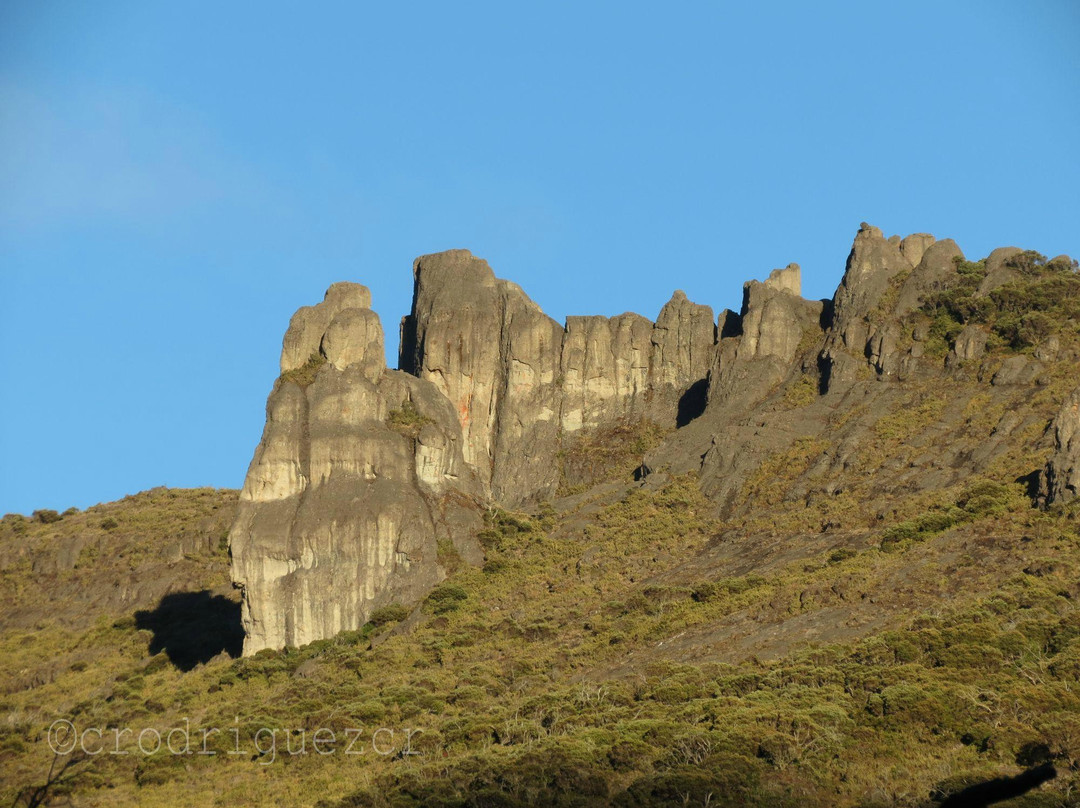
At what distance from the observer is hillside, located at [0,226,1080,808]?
203 feet

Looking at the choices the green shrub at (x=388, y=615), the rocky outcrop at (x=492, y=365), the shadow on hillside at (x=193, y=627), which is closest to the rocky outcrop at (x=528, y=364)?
the rocky outcrop at (x=492, y=365)

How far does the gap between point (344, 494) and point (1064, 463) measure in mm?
35144

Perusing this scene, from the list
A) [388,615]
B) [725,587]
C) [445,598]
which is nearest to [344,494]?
[388,615]

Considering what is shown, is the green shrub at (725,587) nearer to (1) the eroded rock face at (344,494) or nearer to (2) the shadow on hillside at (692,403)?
(1) the eroded rock face at (344,494)

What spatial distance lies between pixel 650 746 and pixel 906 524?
24.4 m

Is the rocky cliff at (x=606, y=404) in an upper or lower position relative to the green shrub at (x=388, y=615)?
upper

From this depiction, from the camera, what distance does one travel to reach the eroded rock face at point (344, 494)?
88812 mm

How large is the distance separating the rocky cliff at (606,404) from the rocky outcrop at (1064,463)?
106 mm

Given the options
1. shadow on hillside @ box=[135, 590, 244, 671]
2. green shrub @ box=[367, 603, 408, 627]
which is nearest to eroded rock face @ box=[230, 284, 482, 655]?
green shrub @ box=[367, 603, 408, 627]

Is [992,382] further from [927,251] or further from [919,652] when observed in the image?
[919,652]

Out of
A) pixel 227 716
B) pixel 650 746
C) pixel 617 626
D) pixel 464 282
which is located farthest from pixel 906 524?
pixel 464 282

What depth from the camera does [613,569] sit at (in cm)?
9019

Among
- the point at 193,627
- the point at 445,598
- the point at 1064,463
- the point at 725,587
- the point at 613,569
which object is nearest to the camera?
the point at 1064,463

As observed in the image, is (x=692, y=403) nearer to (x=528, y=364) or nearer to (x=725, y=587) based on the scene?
(x=528, y=364)
